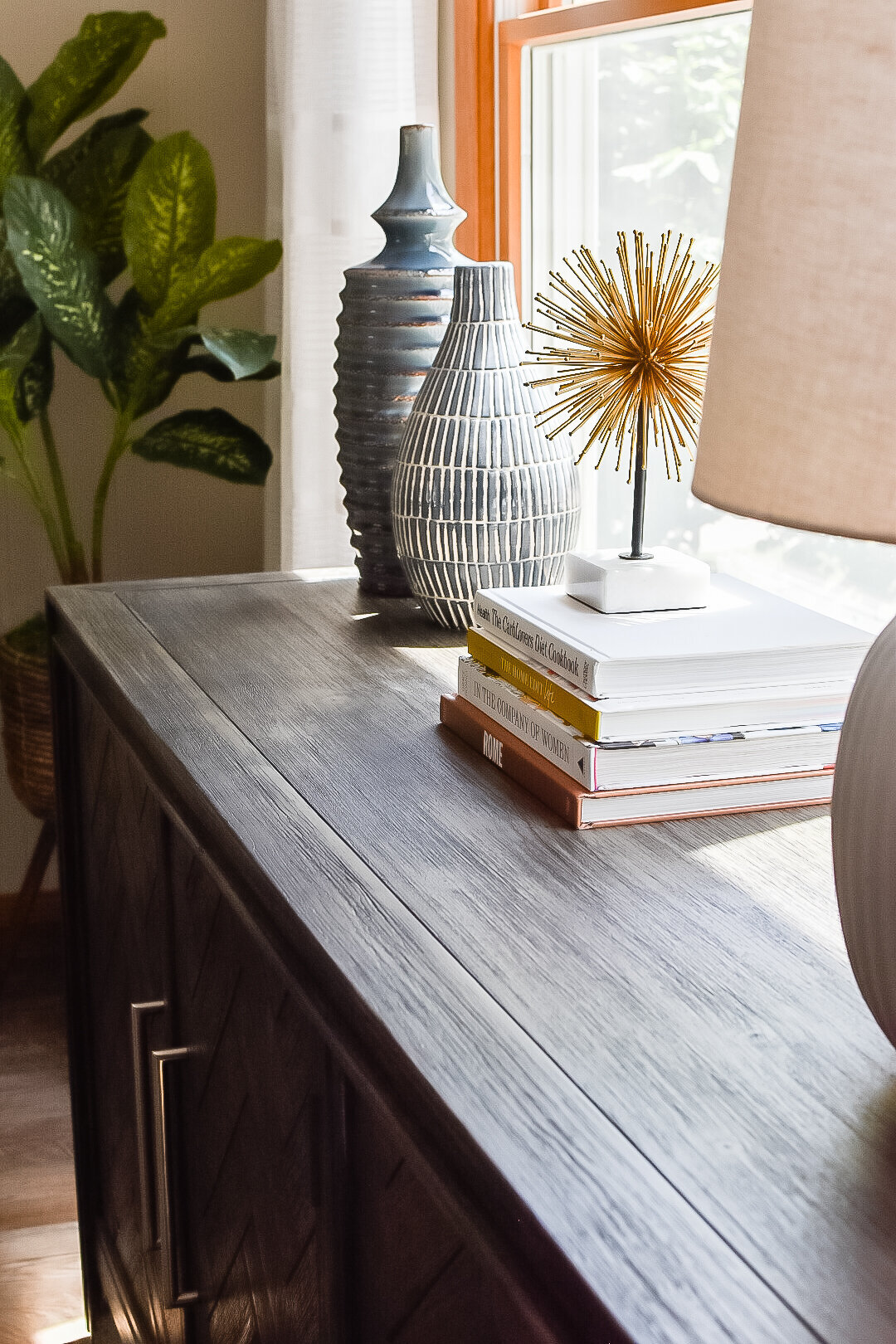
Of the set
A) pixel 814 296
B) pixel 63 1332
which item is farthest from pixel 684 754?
pixel 63 1332

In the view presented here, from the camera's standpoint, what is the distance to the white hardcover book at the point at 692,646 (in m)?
0.90

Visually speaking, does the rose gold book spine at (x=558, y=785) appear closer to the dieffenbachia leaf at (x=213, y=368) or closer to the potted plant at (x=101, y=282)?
the potted plant at (x=101, y=282)

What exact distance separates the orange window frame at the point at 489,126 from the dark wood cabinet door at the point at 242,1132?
3.63 ft

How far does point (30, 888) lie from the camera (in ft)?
7.98

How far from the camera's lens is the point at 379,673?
1.23 metres


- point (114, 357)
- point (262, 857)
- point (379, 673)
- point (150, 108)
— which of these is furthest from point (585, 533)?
point (150, 108)

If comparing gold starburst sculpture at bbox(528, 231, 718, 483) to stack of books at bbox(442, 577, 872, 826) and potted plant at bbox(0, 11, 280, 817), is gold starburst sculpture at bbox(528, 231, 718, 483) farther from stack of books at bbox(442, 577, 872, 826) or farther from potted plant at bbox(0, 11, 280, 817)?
potted plant at bbox(0, 11, 280, 817)

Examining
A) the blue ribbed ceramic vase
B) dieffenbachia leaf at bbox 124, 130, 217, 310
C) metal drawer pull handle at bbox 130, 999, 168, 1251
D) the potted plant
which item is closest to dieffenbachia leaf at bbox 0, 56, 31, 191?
the potted plant

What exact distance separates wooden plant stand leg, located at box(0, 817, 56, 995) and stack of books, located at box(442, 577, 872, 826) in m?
1.60

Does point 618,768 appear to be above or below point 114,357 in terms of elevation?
below

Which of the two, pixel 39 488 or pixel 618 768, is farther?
pixel 39 488

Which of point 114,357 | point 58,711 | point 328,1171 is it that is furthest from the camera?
point 114,357

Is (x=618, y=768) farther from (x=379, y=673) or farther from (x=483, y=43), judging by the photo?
(x=483, y=43)

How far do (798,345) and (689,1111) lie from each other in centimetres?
30
